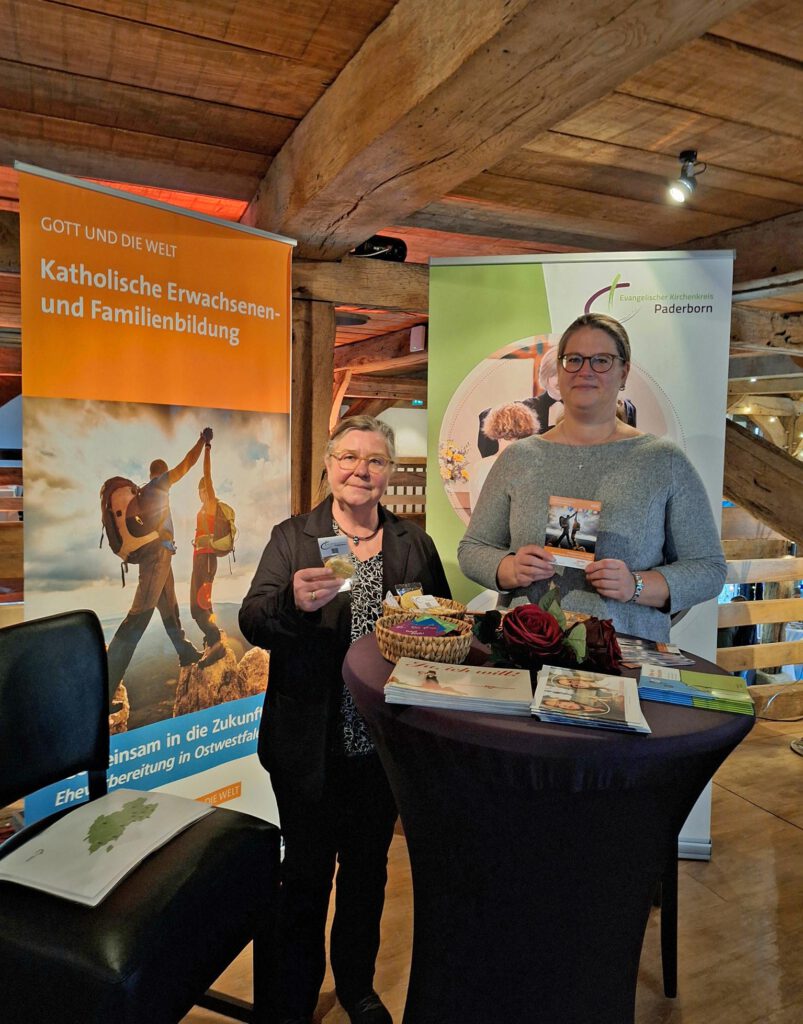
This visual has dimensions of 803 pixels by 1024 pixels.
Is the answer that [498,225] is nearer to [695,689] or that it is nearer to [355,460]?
[355,460]

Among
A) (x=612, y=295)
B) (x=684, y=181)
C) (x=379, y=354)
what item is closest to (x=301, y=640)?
(x=612, y=295)

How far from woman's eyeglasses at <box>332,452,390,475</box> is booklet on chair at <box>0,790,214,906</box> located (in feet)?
3.05

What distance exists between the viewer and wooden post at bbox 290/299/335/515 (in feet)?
10.3

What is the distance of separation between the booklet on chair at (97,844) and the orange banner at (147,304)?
122 cm

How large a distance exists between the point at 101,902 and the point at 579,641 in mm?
1044

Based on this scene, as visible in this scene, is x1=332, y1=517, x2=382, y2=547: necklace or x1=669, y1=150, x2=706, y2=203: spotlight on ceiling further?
x1=669, y1=150, x2=706, y2=203: spotlight on ceiling

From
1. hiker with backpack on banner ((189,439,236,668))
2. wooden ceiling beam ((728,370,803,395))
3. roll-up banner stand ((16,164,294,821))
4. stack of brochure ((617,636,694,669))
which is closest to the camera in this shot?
stack of brochure ((617,636,694,669))

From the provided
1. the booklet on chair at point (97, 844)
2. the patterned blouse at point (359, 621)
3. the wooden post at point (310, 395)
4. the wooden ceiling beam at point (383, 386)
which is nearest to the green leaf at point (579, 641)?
the patterned blouse at point (359, 621)

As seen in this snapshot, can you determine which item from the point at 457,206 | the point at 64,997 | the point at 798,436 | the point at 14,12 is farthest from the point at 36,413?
the point at 798,436

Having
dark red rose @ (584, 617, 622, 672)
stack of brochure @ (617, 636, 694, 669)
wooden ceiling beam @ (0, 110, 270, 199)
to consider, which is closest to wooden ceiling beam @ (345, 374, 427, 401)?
wooden ceiling beam @ (0, 110, 270, 199)

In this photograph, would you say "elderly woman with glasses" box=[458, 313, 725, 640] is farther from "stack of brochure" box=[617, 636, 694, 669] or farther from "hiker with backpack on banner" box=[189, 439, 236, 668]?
"hiker with backpack on banner" box=[189, 439, 236, 668]

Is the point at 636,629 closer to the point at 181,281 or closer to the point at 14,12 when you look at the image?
the point at 181,281

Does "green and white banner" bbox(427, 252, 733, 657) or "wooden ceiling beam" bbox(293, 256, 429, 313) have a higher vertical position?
"wooden ceiling beam" bbox(293, 256, 429, 313)

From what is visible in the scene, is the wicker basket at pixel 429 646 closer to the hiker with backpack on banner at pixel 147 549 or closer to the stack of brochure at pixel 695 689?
the stack of brochure at pixel 695 689
